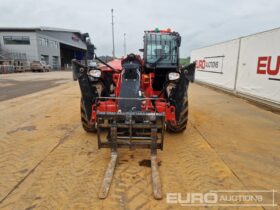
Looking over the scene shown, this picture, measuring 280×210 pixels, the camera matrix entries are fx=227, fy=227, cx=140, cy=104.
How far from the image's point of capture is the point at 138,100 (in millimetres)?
3859

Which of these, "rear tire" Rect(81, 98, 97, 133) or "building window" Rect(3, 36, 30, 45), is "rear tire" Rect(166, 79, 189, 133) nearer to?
"rear tire" Rect(81, 98, 97, 133)

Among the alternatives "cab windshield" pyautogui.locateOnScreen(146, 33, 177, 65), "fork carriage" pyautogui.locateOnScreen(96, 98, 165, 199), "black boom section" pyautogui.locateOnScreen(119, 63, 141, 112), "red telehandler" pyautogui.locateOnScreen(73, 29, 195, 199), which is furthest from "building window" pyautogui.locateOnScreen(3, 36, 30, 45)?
"fork carriage" pyautogui.locateOnScreen(96, 98, 165, 199)

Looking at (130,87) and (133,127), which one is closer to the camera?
(133,127)

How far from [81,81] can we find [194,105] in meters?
5.02

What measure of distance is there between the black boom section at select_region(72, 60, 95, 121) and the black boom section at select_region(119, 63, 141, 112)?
0.63 metres

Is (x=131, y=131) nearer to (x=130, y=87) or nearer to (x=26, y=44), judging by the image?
(x=130, y=87)

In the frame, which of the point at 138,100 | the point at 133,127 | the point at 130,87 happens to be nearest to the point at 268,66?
the point at 130,87

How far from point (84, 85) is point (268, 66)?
682 cm

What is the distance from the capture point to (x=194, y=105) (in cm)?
813

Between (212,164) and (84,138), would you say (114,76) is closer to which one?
(84,138)

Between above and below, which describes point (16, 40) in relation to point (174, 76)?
above

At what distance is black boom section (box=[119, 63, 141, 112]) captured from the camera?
3812mm

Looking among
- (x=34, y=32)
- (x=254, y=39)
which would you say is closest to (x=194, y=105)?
(x=254, y=39)

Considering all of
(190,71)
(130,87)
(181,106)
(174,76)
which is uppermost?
(190,71)
